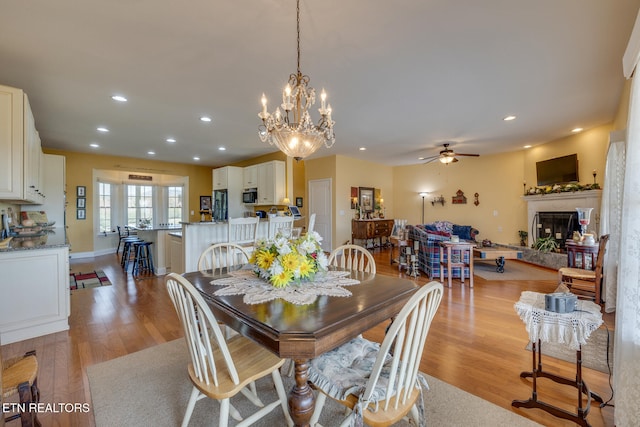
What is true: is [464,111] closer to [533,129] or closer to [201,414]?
[533,129]

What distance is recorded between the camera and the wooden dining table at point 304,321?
3.64 feet

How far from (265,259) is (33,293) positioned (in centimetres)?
268

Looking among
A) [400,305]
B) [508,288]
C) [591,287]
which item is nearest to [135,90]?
[400,305]

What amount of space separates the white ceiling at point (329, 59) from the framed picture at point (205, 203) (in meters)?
4.38

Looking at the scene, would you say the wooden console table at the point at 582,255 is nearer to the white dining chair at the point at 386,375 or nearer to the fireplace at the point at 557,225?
the fireplace at the point at 557,225

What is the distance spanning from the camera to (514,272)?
5246mm

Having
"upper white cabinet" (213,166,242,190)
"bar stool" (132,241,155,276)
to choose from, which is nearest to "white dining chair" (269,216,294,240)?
"bar stool" (132,241,155,276)

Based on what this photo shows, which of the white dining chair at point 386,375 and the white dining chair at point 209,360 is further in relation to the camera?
the white dining chair at point 209,360

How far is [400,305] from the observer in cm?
158

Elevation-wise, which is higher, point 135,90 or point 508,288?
point 135,90

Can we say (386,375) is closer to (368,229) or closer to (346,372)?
(346,372)

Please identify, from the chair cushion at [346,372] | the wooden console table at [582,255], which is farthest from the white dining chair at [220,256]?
the wooden console table at [582,255]

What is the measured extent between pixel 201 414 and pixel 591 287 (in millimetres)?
4519

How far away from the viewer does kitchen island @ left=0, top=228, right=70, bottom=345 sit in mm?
2557
